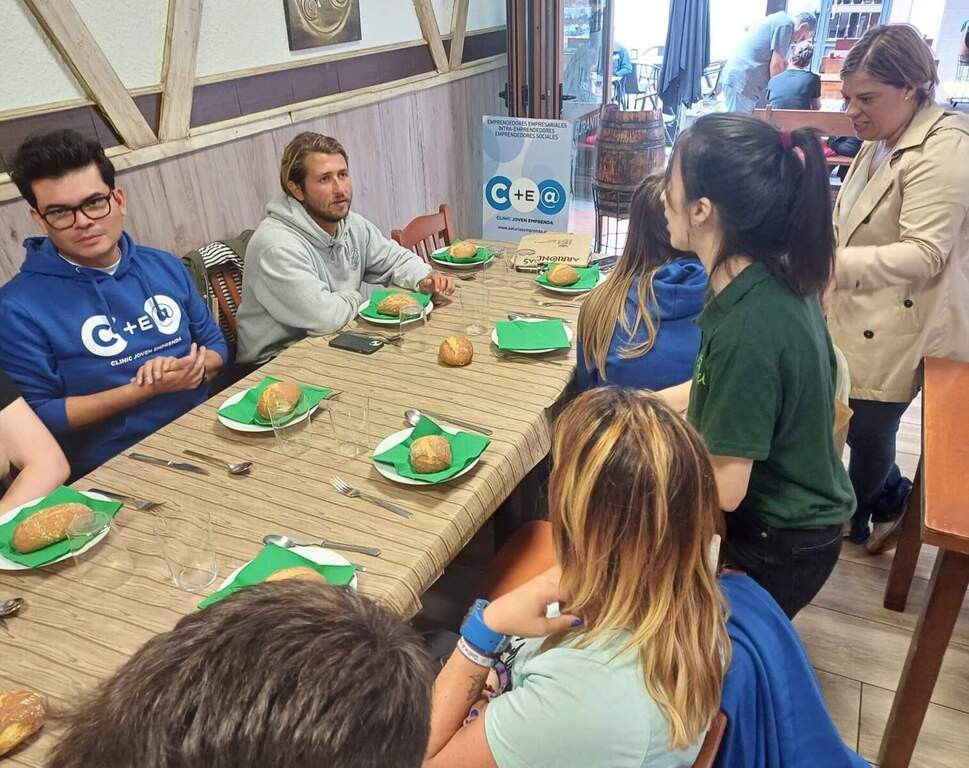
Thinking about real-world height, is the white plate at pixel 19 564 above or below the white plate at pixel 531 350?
above

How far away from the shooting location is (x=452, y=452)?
4.88ft

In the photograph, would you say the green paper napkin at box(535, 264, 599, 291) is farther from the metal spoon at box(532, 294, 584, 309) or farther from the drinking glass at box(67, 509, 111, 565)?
the drinking glass at box(67, 509, 111, 565)

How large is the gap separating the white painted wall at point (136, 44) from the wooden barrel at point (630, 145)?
1510mm

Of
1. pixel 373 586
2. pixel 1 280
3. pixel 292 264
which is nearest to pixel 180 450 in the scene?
pixel 373 586

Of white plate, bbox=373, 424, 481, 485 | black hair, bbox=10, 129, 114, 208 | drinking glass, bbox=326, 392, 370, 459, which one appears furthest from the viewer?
black hair, bbox=10, 129, 114, 208

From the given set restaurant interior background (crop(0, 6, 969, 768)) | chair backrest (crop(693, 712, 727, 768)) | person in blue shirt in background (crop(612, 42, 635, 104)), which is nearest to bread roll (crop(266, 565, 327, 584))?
restaurant interior background (crop(0, 6, 969, 768))

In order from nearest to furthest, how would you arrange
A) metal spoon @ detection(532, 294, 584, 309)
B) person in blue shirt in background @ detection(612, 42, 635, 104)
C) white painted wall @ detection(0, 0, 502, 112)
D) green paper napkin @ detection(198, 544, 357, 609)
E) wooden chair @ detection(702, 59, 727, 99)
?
green paper napkin @ detection(198, 544, 357, 609)
white painted wall @ detection(0, 0, 502, 112)
metal spoon @ detection(532, 294, 584, 309)
person in blue shirt in background @ detection(612, 42, 635, 104)
wooden chair @ detection(702, 59, 727, 99)

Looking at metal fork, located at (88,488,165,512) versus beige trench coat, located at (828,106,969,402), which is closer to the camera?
metal fork, located at (88,488,165,512)

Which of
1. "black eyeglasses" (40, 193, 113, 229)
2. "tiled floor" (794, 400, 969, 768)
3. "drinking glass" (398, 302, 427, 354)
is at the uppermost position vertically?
"black eyeglasses" (40, 193, 113, 229)

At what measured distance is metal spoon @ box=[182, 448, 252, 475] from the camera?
1.48m

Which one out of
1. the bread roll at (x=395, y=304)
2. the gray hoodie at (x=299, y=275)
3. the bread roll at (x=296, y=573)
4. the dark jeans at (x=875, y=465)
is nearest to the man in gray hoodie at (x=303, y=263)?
Result: the gray hoodie at (x=299, y=275)

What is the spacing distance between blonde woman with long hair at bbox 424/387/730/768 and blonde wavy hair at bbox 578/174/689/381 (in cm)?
84

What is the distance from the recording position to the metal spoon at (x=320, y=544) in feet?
4.10

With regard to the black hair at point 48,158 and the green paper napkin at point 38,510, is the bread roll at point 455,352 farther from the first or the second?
the black hair at point 48,158
